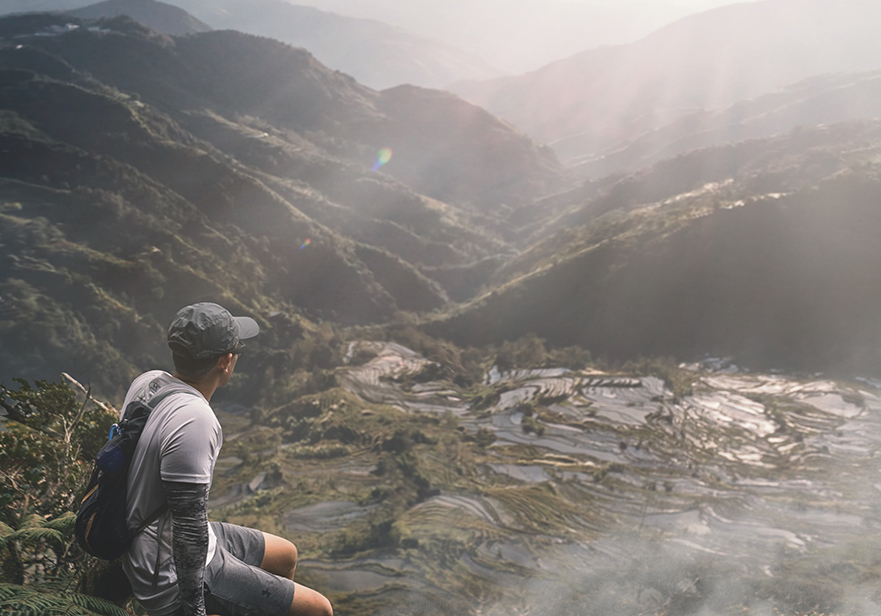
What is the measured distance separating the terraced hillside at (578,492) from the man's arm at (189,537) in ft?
20.7

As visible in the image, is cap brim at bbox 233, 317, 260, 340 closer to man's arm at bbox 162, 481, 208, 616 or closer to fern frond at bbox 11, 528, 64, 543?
man's arm at bbox 162, 481, 208, 616

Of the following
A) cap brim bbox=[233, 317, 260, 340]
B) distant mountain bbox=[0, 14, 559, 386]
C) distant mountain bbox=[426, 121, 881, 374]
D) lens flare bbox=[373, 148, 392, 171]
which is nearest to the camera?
cap brim bbox=[233, 317, 260, 340]

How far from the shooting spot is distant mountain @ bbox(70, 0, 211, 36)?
389 feet

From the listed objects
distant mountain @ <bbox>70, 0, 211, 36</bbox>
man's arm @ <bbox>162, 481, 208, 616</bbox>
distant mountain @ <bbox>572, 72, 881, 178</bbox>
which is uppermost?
distant mountain @ <bbox>70, 0, 211, 36</bbox>

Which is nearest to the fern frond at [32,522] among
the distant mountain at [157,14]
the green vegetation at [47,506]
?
the green vegetation at [47,506]

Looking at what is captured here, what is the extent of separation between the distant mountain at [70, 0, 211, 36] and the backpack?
472ft

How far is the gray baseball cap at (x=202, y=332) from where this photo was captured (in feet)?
6.59

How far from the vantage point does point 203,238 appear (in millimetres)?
28281

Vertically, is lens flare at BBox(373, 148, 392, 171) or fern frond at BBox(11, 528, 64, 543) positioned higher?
lens flare at BBox(373, 148, 392, 171)

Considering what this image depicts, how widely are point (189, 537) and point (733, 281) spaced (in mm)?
23158

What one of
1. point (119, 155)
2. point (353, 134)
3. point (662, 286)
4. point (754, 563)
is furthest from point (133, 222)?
point (353, 134)

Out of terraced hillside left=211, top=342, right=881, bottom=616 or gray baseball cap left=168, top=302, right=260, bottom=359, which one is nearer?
gray baseball cap left=168, top=302, right=260, bottom=359

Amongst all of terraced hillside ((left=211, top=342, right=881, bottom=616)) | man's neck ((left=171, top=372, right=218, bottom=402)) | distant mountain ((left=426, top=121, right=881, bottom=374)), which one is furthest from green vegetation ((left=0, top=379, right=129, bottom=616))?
distant mountain ((left=426, top=121, right=881, bottom=374))

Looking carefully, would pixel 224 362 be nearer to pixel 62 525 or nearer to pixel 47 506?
pixel 62 525
